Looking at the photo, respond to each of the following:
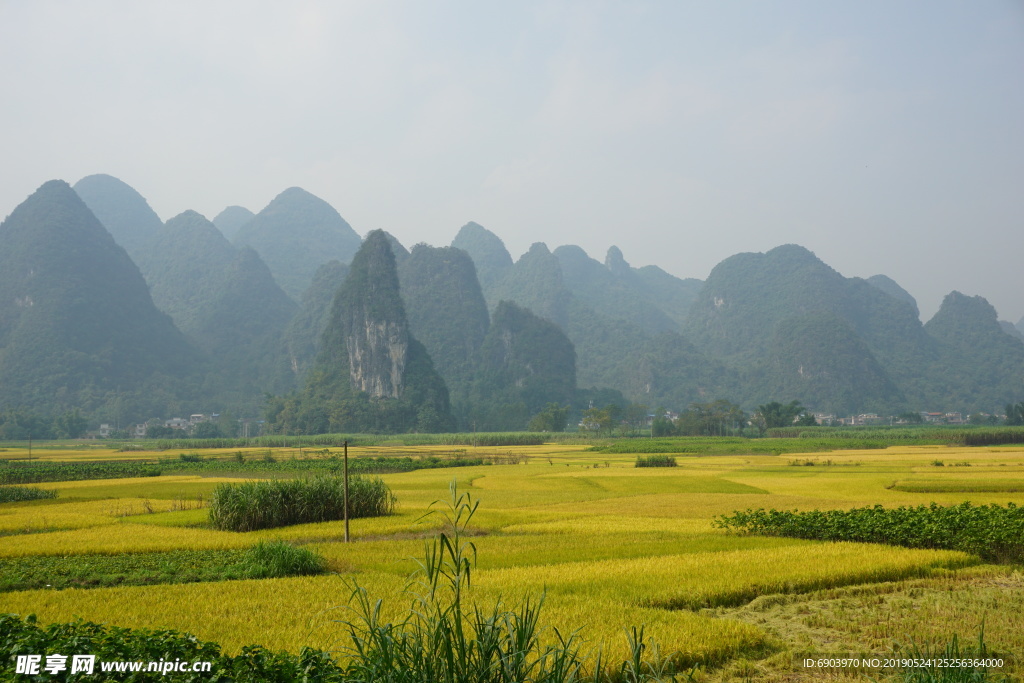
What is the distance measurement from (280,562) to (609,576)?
12.7 feet

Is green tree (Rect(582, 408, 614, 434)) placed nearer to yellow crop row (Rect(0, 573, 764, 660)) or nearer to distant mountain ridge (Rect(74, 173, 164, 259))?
yellow crop row (Rect(0, 573, 764, 660))

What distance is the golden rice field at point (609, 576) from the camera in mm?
5676

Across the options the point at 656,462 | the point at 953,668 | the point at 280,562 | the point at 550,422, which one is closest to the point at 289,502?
the point at 280,562

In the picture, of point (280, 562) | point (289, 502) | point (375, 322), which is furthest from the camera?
point (375, 322)

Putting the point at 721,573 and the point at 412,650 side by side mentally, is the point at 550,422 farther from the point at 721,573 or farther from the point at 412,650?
the point at 412,650

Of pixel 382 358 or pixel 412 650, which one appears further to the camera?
pixel 382 358

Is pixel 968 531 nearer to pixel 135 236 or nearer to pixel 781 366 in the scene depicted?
pixel 781 366

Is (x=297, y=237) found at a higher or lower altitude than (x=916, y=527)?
higher

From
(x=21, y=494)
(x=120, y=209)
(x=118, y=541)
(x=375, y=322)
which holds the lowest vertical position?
(x=21, y=494)

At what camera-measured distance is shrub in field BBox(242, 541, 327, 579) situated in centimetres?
837

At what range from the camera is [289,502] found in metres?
13.6

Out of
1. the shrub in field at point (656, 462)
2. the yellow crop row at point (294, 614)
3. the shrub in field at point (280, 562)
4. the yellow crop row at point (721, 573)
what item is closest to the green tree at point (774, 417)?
the shrub in field at point (656, 462)

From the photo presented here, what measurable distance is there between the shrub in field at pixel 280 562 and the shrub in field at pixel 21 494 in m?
12.8

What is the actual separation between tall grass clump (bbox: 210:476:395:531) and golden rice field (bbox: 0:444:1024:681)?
0.49 meters
